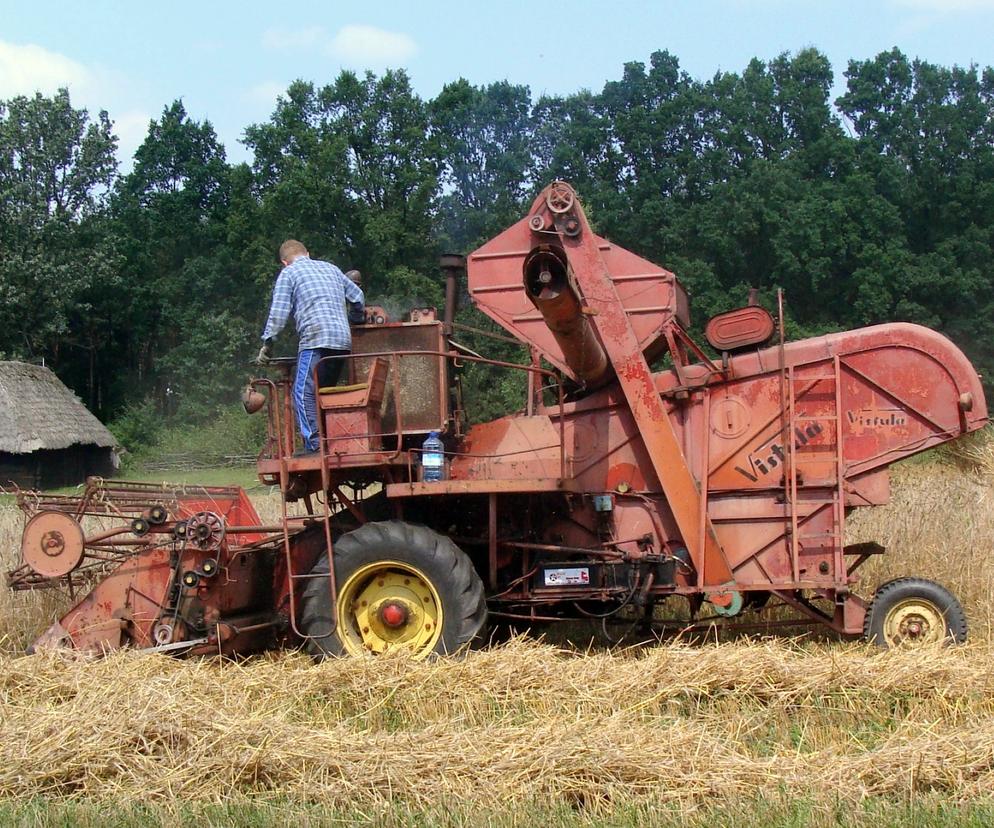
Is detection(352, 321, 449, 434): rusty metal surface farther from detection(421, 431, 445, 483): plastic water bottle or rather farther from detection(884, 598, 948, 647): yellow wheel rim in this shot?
detection(884, 598, 948, 647): yellow wheel rim

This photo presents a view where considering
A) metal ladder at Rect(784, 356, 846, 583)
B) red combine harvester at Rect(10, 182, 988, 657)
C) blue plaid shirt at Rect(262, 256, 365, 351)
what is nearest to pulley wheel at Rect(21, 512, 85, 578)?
red combine harvester at Rect(10, 182, 988, 657)

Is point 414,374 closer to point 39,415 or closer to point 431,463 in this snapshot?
point 431,463

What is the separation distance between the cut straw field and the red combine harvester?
0.45 m

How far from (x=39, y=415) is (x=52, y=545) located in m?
27.1

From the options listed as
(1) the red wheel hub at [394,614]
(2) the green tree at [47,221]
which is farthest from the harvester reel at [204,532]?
(2) the green tree at [47,221]

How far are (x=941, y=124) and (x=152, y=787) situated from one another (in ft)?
128

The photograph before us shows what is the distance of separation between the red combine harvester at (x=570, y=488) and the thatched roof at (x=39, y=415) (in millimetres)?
25268

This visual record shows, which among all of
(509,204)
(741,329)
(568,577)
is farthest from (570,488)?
(509,204)

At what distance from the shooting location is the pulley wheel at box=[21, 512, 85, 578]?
24.7 ft

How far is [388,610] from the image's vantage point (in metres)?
7.29

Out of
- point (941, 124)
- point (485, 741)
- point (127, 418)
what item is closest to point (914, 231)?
point (941, 124)

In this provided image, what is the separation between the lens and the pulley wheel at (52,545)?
7539 millimetres

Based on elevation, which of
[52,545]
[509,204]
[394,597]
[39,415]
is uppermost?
[509,204]

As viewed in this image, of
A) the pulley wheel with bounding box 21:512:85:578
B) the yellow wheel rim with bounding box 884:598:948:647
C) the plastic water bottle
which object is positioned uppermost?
the plastic water bottle
